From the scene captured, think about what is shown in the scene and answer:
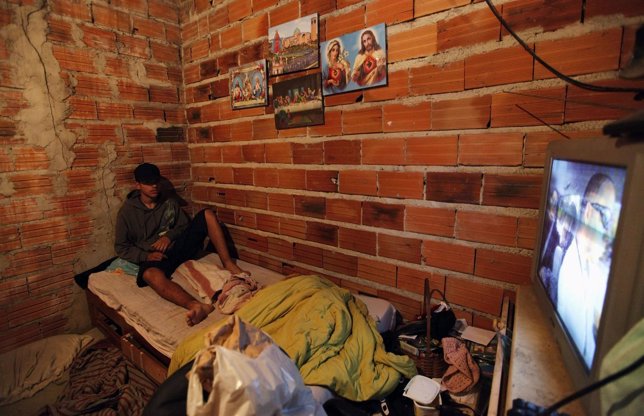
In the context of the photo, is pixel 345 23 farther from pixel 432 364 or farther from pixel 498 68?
pixel 432 364

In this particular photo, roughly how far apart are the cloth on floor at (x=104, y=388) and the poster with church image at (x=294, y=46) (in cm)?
204

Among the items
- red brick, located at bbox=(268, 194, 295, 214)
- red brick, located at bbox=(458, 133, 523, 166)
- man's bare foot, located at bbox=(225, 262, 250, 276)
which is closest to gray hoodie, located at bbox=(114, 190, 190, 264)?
man's bare foot, located at bbox=(225, 262, 250, 276)

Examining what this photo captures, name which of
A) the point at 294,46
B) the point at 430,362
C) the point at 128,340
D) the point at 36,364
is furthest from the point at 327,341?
the point at 36,364

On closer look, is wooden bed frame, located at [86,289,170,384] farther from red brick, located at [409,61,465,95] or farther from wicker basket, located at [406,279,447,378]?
red brick, located at [409,61,465,95]

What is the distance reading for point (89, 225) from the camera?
94.8 inches

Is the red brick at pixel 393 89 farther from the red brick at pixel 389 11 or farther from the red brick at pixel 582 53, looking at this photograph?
the red brick at pixel 582 53

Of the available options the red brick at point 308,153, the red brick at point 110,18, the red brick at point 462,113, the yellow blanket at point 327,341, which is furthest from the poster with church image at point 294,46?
the yellow blanket at point 327,341

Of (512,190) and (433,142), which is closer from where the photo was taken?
(512,190)

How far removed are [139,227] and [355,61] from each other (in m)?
1.96

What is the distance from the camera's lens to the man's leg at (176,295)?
68.7 inches

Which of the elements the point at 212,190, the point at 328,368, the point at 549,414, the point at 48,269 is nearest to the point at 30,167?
the point at 48,269

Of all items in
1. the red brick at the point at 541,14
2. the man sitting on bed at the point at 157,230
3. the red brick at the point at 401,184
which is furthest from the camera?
the man sitting on bed at the point at 157,230

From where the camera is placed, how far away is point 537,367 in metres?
0.85

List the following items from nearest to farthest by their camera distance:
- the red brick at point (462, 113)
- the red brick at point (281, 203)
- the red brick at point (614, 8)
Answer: the red brick at point (614, 8), the red brick at point (462, 113), the red brick at point (281, 203)
